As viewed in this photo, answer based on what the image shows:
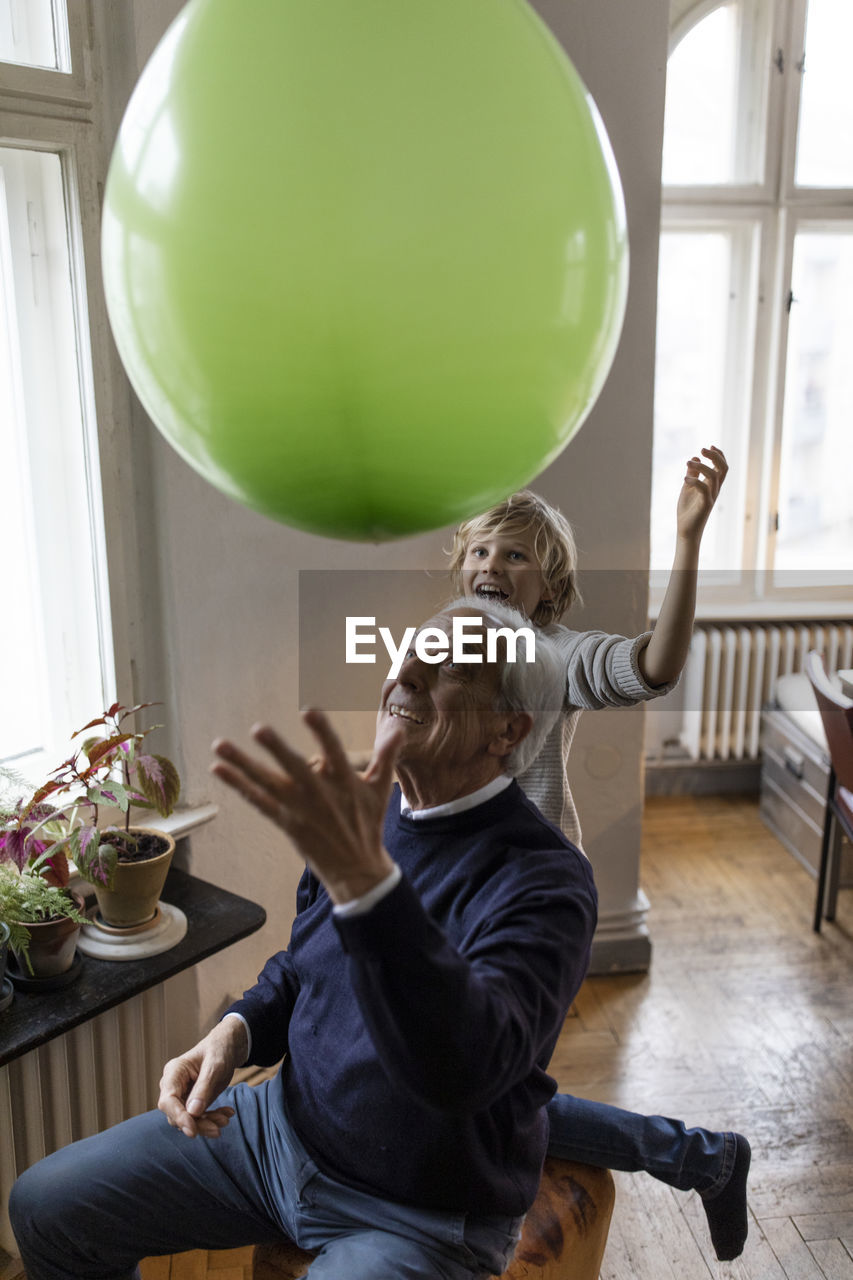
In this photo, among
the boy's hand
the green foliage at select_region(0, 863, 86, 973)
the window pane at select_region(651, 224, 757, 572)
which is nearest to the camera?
the boy's hand

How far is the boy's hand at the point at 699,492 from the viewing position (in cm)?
154

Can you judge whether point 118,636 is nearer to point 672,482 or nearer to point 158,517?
point 158,517

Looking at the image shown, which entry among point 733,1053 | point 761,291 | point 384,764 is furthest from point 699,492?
point 761,291

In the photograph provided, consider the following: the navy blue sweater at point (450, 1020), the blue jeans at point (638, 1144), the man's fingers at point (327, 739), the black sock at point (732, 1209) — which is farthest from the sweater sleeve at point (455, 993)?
the black sock at point (732, 1209)

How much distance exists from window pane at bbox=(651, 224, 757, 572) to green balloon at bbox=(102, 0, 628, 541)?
134 inches

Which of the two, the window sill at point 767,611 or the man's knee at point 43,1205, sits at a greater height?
the window sill at point 767,611

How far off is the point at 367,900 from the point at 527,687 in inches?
19.5

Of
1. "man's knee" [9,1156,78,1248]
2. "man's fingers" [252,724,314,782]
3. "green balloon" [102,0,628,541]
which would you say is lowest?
"man's knee" [9,1156,78,1248]

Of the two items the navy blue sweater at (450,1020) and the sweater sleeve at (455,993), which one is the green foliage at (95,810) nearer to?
the navy blue sweater at (450,1020)

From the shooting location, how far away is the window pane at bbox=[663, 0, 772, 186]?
3.75 meters

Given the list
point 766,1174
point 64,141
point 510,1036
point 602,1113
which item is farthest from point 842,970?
point 64,141

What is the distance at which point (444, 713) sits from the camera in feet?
4.08

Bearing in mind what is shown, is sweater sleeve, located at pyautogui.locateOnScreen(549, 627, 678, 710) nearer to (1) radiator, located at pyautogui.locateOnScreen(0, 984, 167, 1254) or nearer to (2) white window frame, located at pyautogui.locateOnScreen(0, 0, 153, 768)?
(2) white window frame, located at pyautogui.locateOnScreen(0, 0, 153, 768)

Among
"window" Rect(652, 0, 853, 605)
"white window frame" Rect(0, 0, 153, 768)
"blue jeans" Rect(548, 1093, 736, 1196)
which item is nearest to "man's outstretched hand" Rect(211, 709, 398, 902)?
"blue jeans" Rect(548, 1093, 736, 1196)
